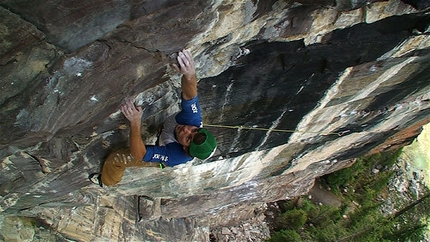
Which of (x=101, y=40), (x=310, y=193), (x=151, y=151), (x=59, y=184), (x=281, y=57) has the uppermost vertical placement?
(x=101, y=40)

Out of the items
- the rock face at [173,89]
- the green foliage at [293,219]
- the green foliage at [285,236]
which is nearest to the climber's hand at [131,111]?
Result: the rock face at [173,89]

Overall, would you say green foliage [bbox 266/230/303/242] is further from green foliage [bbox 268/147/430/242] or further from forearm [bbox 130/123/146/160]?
forearm [bbox 130/123/146/160]

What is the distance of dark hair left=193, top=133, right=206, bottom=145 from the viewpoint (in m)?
3.58

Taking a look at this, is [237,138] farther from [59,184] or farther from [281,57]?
[59,184]

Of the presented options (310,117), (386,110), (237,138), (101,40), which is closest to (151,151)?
(101,40)

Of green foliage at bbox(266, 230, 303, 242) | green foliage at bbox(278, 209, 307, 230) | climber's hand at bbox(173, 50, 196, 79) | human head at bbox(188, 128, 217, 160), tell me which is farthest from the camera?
green foliage at bbox(278, 209, 307, 230)

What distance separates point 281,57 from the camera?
3988 mm

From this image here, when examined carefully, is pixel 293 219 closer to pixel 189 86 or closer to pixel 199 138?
pixel 199 138

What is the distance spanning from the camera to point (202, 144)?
355cm

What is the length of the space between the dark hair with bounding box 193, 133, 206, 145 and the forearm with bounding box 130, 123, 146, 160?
0.53 metres

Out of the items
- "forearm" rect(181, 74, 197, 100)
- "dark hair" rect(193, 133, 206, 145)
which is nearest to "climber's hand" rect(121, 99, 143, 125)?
"forearm" rect(181, 74, 197, 100)

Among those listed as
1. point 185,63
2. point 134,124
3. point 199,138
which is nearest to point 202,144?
point 199,138

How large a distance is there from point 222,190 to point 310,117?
3.16m

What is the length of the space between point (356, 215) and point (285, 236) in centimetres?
235
